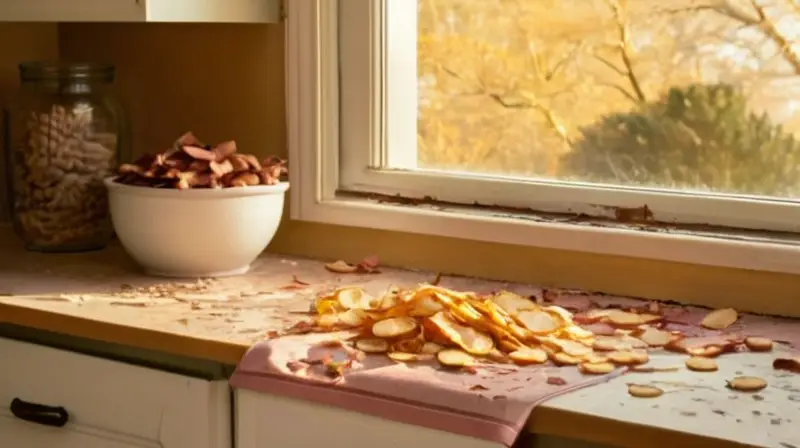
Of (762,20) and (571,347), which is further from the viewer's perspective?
(762,20)

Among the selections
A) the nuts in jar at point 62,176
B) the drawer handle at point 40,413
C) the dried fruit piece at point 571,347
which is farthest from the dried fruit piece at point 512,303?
the nuts in jar at point 62,176

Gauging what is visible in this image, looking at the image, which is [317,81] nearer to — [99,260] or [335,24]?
[335,24]

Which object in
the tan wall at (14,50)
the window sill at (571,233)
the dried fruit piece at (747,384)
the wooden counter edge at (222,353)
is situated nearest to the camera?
the wooden counter edge at (222,353)

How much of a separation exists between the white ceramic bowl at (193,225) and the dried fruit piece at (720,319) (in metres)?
0.65

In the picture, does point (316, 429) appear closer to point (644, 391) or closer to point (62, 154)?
point (644, 391)

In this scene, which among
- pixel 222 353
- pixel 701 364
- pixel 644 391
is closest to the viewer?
pixel 644 391

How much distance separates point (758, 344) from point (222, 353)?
63 centimetres

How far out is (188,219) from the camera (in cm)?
174

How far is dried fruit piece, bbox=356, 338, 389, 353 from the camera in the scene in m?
1.40

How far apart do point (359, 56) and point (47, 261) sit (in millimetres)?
589

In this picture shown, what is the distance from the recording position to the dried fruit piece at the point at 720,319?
1.53 m

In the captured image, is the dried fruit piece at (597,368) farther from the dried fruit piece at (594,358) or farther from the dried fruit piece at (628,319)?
the dried fruit piece at (628,319)

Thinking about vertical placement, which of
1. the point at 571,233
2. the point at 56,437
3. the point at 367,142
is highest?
the point at 367,142

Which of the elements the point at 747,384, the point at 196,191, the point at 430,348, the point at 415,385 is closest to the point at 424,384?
the point at 415,385
